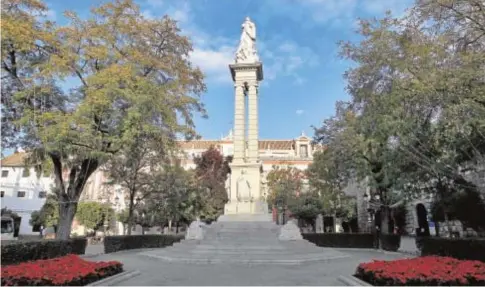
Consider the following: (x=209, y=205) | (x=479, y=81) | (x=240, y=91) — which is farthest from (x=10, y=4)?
(x=209, y=205)

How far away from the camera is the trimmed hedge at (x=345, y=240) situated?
25125 mm

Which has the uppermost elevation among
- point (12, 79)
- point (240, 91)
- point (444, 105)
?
point (240, 91)

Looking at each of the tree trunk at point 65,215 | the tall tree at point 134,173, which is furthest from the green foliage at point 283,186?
the tree trunk at point 65,215

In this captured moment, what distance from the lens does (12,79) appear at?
1483 centimetres

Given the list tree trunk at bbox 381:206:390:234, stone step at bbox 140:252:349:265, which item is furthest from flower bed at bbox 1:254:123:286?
tree trunk at bbox 381:206:390:234

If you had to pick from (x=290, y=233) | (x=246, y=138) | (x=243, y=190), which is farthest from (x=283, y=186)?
(x=290, y=233)

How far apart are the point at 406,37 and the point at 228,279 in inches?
391

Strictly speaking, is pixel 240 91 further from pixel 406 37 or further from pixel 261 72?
pixel 406 37

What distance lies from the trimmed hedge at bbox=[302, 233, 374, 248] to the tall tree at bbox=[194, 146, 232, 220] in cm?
1166

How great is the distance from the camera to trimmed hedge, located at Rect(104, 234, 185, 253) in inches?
797

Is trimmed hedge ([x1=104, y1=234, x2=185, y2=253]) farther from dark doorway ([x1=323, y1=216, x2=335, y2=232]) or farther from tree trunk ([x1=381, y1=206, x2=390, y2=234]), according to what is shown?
dark doorway ([x1=323, y1=216, x2=335, y2=232])

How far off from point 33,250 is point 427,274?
12459 mm

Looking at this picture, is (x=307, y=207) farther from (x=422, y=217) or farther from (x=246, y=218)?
(x=246, y=218)

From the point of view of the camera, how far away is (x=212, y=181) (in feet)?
125
